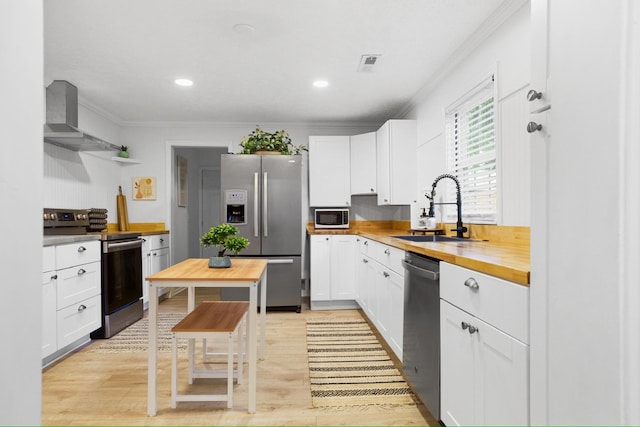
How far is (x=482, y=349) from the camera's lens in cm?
128

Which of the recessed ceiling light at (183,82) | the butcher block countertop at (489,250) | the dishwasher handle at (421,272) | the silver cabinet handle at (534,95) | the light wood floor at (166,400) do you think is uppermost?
the recessed ceiling light at (183,82)

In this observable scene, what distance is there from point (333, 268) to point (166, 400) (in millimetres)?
2330

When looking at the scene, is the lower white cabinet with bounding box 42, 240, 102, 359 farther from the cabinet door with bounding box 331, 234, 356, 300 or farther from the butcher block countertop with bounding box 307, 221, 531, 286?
the butcher block countertop with bounding box 307, 221, 531, 286

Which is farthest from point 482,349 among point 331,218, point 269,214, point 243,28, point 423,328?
point 331,218

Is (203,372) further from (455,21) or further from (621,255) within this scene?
(455,21)

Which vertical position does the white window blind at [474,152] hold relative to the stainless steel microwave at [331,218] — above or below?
above

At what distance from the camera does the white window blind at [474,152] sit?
2459 mm

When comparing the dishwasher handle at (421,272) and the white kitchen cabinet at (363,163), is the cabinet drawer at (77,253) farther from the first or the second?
the white kitchen cabinet at (363,163)

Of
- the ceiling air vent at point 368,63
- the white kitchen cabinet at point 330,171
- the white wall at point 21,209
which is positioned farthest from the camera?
the white kitchen cabinet at point 330,171

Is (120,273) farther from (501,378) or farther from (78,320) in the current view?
(501,378)

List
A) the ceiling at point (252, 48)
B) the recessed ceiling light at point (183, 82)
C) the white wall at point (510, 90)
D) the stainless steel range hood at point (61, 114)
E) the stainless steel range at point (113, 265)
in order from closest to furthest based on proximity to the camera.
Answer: the white wall at point (510, 90), the ceiling at point (252, 48), the stainless steel range at point (113, 265), the stainless steel range hood at point (61, 114), the recessed ceiling light at point (183, 82)

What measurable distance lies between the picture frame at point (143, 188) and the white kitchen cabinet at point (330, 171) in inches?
84.8

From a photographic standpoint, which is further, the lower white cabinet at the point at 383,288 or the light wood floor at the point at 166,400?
the lower white cabinet at the point at 383,288

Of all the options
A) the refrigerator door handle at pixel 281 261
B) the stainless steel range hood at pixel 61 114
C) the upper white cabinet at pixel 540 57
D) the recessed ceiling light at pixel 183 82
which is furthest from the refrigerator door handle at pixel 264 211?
the upper white cabinet at pixel 540 57
